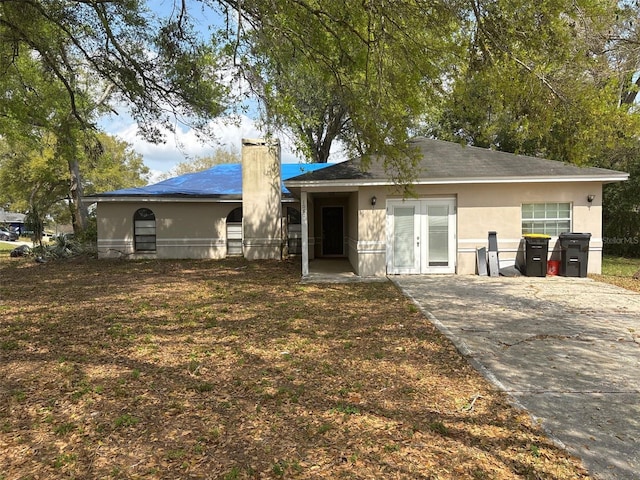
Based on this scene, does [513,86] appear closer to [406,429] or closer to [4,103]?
[406,429]

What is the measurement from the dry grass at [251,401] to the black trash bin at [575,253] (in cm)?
643

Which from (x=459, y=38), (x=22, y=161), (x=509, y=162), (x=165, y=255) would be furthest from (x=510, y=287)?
(x=22, y=161)

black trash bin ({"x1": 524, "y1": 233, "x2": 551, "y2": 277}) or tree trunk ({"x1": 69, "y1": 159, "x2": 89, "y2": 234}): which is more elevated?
tree trunk ({"x1": 69, "y1": 159, "x2": 89, "y2": 234})

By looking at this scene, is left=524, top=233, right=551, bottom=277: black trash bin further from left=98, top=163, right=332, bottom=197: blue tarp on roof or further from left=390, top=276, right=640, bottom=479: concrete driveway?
left=98, top=163, right=332, bottom=197: blue tarp on roof

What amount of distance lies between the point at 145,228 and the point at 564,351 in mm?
16790

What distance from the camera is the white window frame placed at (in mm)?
12117

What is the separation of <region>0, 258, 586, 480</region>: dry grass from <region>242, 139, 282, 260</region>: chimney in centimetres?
967

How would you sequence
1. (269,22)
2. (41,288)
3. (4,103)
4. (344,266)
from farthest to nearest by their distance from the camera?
(344,266)
(4,103)
(41,288)
(269,22)

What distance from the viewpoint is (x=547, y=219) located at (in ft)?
39.8

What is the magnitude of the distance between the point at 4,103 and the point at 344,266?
1265 centimetres

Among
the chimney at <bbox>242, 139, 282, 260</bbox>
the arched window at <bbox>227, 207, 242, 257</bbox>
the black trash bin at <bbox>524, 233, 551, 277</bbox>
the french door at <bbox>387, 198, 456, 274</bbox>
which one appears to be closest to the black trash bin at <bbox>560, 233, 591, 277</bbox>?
the black trash bin at <bbox>524, 233, 551, 277</bbox>

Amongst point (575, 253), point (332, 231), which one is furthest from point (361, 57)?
point (332, 231)

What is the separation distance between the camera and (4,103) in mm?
14055

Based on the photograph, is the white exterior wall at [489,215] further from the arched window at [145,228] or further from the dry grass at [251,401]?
the arched window at [145,228]
